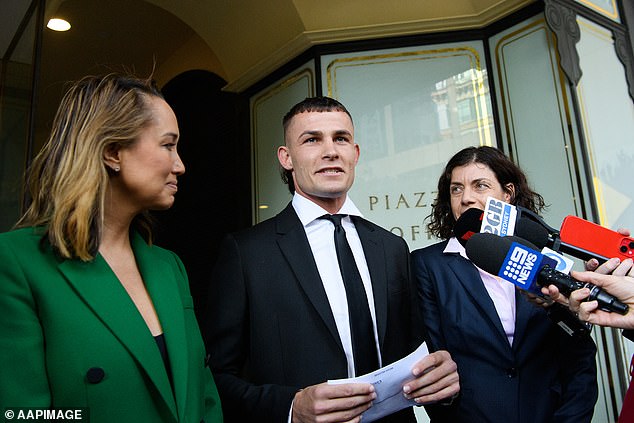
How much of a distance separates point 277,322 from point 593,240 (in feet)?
3.17

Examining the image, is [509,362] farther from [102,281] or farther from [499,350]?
[102,281]

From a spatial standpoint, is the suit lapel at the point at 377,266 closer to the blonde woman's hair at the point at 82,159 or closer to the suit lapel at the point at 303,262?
the suit lapel at the point at 303,262

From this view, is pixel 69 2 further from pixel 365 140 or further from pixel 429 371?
pixel 429 371

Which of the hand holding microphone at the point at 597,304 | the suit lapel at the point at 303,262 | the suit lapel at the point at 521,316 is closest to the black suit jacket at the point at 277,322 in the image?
the suit lapel at the point at 303,262

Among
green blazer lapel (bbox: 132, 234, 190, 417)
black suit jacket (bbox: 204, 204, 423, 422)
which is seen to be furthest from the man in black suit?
green blazer lapel (bbox: 132, 234, 190, 417)

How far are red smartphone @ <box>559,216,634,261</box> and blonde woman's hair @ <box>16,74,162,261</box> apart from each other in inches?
47.3

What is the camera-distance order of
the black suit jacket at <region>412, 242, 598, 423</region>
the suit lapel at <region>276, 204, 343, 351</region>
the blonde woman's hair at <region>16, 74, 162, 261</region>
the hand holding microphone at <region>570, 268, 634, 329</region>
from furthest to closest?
1. the black suit jacket at <region>412, 242, 598, 423</region>
2. the suit lapel at <region>276, 204, 343, 351</region>
3. the hand holding microphone at <region>570, 268, 634, 329</region>
4. the blonde woman's hair at <region>16, 74, 162, 261</region>

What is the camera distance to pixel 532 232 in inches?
68.4

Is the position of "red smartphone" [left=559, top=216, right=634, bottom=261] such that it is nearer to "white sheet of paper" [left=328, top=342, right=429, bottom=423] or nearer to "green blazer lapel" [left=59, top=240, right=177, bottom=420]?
"white sheet of paper" [left=328, top=342, right=429, bottom=423]

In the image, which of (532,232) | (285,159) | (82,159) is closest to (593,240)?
(532,232)

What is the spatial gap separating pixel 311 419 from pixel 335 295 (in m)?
0.45

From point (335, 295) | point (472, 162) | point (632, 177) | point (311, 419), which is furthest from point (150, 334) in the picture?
point (632, 177)

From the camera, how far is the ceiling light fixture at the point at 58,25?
6.12 meters

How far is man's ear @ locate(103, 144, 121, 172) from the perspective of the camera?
145 centimetres
